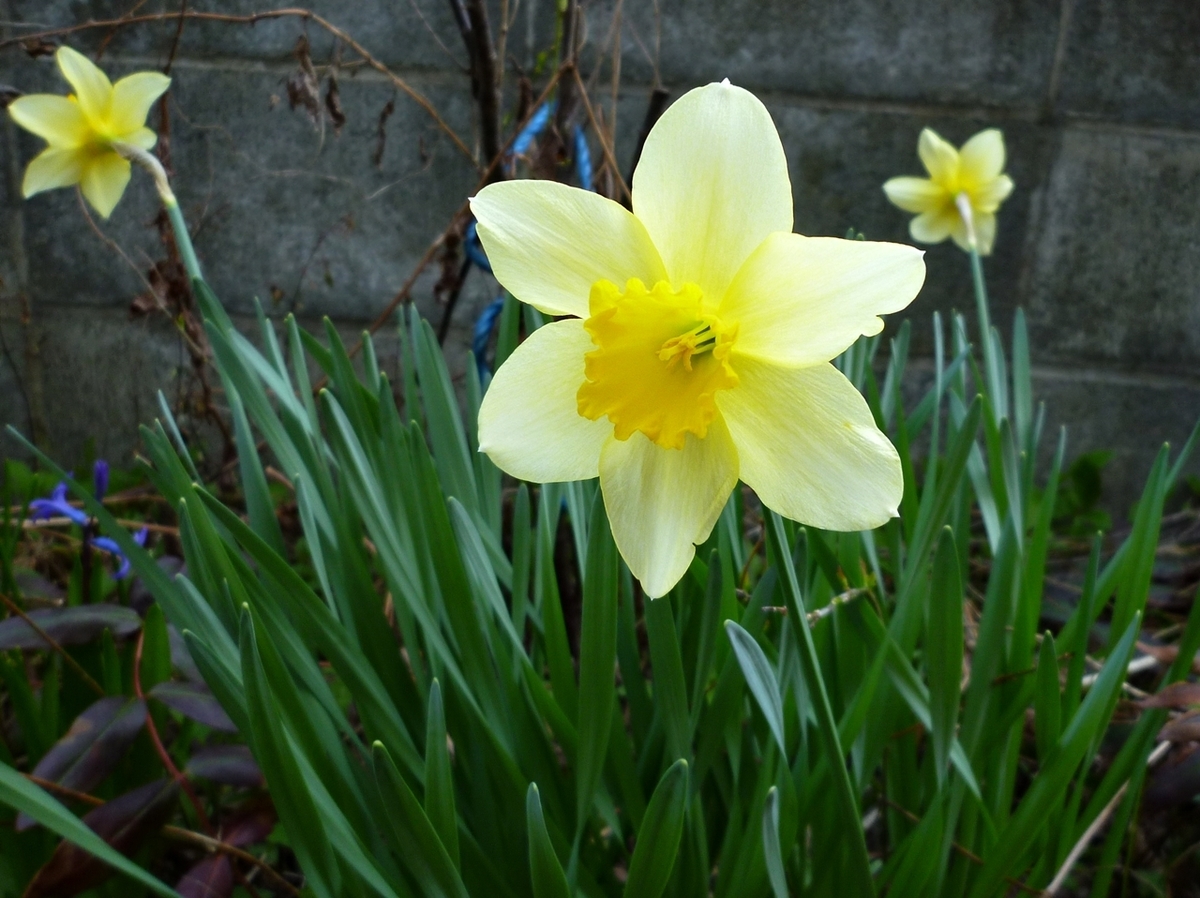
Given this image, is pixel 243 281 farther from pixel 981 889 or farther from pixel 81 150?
pixel 981 889

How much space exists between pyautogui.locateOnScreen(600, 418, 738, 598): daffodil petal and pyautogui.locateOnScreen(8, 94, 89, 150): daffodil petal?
2.65ft

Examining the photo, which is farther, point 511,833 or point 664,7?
point 664,7

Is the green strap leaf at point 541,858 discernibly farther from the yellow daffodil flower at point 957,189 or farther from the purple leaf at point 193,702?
the yellow daffodil flower at point 957,189

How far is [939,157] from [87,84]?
981 millimetres

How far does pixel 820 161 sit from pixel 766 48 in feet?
0.77

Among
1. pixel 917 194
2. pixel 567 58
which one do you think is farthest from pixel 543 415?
pixel 917 194

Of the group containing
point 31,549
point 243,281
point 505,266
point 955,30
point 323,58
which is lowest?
point 31,549

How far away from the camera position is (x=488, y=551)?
697mm

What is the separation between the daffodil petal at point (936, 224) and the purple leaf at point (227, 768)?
98 cm

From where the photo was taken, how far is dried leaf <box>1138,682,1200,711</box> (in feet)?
1.95

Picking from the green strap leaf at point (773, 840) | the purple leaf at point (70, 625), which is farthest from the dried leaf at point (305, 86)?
the green strap leaf at point (773, 840)

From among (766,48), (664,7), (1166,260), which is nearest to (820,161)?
(766,48)

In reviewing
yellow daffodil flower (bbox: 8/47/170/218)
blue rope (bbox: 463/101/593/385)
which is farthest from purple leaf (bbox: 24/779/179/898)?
yellow daffodil flower (bbox: 8/47/170/218)

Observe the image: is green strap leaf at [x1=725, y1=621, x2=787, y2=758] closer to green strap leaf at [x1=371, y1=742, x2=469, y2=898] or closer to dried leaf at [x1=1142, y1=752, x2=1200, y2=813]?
green strap leaf at [x1=371, y1=742, x2=469, y2=898]
